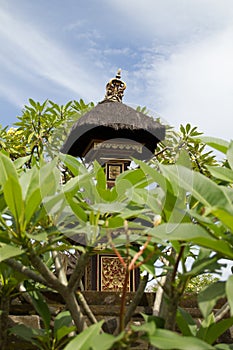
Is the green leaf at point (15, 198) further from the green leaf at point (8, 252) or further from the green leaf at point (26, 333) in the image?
the green leaf at point (26, 333)

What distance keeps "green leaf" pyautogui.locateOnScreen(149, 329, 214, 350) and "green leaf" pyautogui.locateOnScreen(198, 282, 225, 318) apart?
0.07 m

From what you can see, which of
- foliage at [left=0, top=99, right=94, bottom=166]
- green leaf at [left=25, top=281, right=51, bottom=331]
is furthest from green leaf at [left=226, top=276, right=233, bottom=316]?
foliage at [left=0, top=99, right=94, bottom=166]

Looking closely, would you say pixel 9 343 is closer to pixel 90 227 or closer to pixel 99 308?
pixel 99 308

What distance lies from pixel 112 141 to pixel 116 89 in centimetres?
90

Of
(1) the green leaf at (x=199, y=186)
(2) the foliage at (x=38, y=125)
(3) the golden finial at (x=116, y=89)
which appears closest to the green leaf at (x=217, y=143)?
(1) the green leaf at (x=199, y=186)

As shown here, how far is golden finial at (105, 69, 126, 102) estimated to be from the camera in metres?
6.33

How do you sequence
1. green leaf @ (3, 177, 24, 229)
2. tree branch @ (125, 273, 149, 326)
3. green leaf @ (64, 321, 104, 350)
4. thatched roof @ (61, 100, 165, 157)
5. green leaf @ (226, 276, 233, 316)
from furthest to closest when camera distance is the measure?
thatched roof @ (61, 100, 165, 157)
tree branch @ (125, 273, 149, 326)
green leaf @ (3, 177, 24, 229)
green leaf @ (64, 321, 104, 350)
green leaf @ (226, 276, 233, 316)

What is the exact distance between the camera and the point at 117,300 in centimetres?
250

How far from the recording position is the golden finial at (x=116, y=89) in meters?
6.33

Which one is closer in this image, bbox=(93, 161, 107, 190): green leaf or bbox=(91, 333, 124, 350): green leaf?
bbox=(91, 333, 124, 350): green leaf

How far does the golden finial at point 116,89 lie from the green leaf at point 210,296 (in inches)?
215

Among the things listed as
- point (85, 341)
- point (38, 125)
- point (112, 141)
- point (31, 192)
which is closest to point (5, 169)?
point (31, 192)

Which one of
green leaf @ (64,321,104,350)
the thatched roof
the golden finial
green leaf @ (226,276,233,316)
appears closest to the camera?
green leaf @ (226,276,233,316)

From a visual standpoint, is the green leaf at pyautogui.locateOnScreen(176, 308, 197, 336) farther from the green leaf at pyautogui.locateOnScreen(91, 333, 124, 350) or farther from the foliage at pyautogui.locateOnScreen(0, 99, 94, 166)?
the foliage at pyautogui.locateOnScreen(0, 99, 94, 166)
